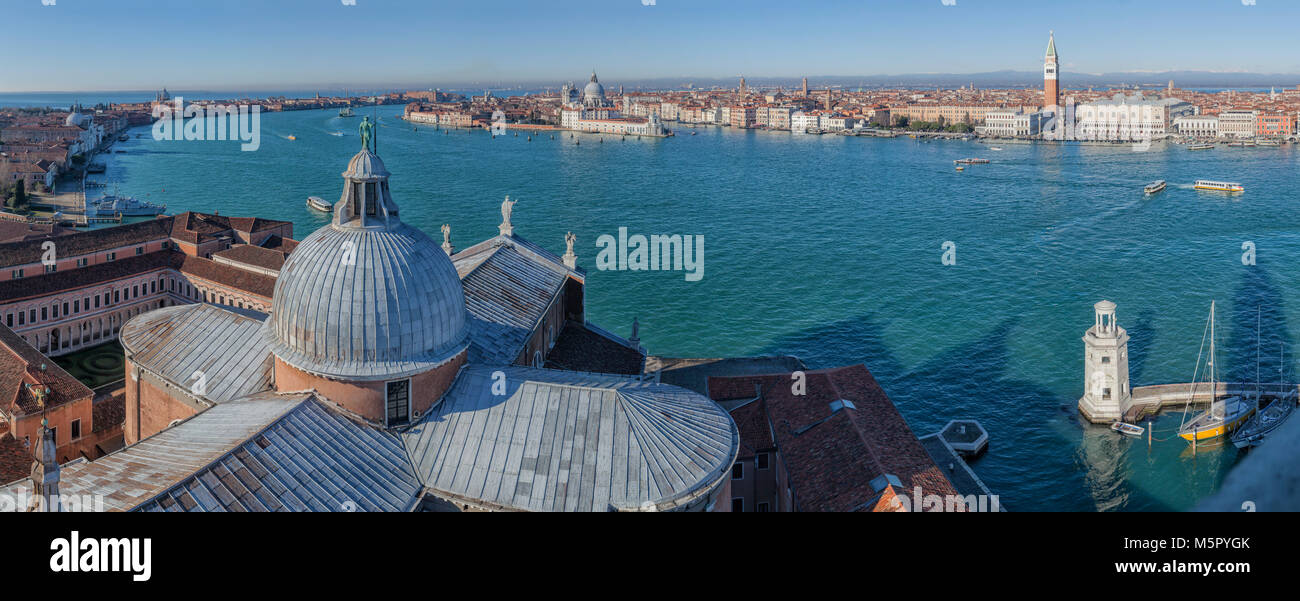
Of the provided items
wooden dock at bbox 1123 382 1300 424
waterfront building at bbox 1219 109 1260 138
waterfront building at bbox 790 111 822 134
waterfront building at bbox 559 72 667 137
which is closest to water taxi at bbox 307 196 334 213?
wooden dock at bbox 1123 382 1300 424

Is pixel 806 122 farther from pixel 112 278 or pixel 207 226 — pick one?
pixel 112 278

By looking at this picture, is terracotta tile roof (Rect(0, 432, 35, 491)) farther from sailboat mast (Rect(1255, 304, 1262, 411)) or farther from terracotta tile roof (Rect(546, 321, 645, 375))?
sailboat mast (Rect(1255, 304, 1262, 411))

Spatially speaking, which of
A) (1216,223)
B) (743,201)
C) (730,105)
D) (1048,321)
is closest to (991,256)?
(1048,321)

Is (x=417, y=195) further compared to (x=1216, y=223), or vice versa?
(x=417, y=195)

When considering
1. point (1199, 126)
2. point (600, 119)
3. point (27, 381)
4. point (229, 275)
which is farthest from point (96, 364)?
point (1199, 126)

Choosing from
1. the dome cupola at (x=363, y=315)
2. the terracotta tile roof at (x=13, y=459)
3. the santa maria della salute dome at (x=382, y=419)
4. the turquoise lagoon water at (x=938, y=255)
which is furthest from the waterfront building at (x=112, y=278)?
the dome cupola at (x=363, y=315)

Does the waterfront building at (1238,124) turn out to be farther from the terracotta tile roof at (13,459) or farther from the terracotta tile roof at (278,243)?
the terracotta tile roof at (13,459)
